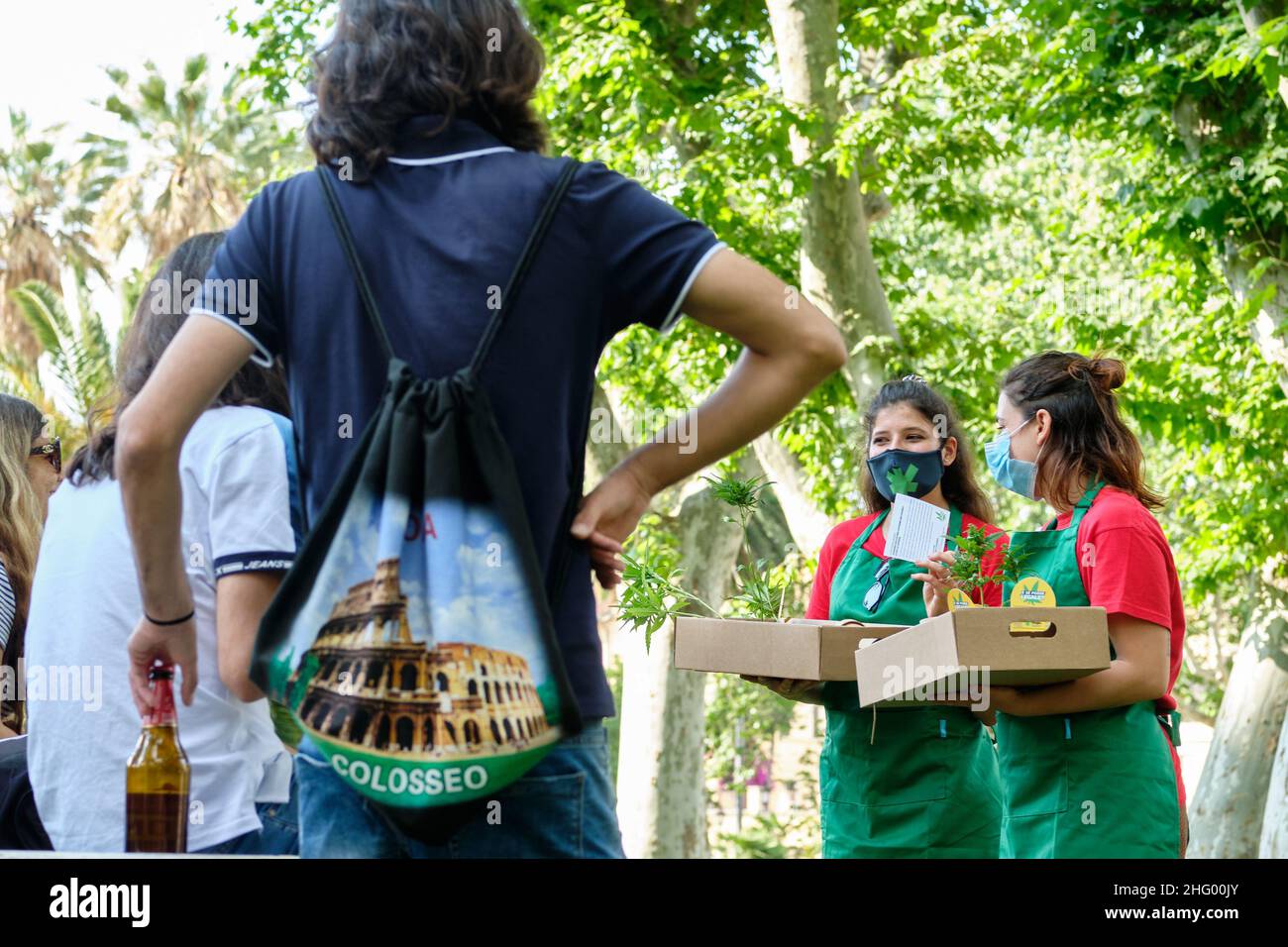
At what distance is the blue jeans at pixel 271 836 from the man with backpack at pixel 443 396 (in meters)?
0.67

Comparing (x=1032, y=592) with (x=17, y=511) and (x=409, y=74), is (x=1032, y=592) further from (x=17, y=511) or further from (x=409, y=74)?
(x=17, y=511)

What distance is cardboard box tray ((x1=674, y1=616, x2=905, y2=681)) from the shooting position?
3.60 metres

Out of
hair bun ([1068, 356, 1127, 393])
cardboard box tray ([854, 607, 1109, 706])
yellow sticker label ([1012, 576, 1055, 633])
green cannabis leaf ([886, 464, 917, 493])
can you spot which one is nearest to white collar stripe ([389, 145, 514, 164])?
cardboard box tray ([854, 607, 1109, 706])

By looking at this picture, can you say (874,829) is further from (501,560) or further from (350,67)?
(350,67)

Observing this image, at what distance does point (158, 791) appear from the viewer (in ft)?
8.84

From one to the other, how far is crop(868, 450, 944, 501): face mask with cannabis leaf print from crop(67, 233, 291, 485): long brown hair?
2.13 m

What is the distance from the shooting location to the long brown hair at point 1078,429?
380cm

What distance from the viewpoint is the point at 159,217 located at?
28.2 meters

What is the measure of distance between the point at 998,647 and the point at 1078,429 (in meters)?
0.93

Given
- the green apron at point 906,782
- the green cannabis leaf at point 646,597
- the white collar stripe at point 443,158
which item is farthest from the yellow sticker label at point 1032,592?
the white collar stripe at point 443,158

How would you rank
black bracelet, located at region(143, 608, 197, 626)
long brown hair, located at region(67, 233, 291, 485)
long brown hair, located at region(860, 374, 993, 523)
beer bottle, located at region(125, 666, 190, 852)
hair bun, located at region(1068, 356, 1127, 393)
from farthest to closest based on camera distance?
long brown hair, located at region(860, 374, 993, 523), hair bun, located at region(1068, 356, 1127, 393), long brown hair, located at region(67, 233, 291, 485), beer bottle, located at region(125, 666, 190, 852), black bracelet, located at region(143, 608, 197, 626)

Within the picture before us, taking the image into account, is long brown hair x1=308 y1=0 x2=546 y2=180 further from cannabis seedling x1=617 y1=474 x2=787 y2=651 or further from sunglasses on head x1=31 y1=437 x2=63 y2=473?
sunglasses on head x1=31 y1=437 x2=63 y2=473

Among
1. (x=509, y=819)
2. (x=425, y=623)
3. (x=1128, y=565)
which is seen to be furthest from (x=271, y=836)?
(x=1128, y=565)
